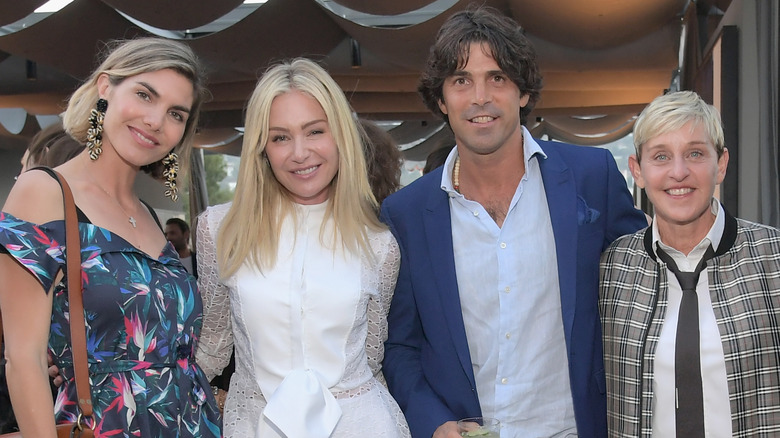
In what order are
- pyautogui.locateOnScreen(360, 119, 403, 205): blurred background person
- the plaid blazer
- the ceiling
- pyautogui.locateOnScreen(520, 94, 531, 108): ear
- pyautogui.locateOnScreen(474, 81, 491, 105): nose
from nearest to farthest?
the plaid blazer, pyautogui.locateOnScreen(474, 81, 491, 105): nose, pyautogui.locateOnScreen(520, 94, 531, 108): ear, pyautogui.locateOnScreen(360, 119, 403, 205): blurred background person, the ceiling

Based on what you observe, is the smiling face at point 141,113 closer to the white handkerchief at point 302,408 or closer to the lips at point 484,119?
the white handkerchief at point 302,408

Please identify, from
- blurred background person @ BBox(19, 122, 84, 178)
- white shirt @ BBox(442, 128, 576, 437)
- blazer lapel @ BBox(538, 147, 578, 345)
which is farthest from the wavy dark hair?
blurred background person @ BBox(19, 122, 84, 178)

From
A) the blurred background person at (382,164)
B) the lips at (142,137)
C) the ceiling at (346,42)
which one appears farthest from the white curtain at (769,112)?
the lips at (142,137)

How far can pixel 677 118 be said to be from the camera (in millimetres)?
2121

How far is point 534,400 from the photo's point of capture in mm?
2277

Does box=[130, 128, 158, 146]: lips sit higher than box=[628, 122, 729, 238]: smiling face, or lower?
higher

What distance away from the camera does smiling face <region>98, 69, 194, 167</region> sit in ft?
7.11

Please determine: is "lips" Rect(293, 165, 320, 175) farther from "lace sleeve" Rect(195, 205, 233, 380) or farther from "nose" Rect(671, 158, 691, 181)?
"nose" Rect(671, 158, 691, 181)

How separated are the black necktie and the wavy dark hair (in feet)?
2.91

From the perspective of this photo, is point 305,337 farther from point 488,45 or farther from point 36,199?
point 488,45

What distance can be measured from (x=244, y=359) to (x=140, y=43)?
0.98m

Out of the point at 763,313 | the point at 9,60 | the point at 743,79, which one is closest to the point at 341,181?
the point at 763,313

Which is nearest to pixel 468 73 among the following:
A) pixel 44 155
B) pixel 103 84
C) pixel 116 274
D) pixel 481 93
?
pixel 481 93

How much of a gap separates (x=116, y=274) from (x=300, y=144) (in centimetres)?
64
